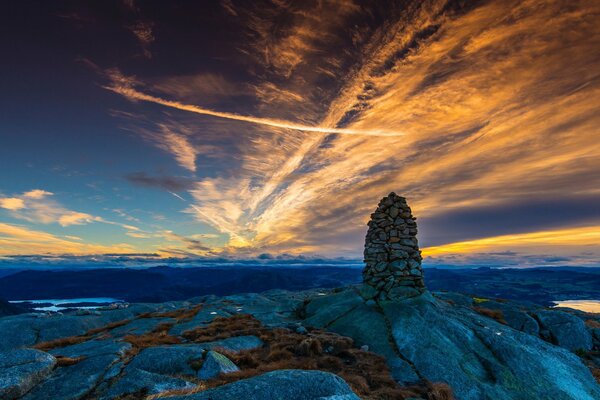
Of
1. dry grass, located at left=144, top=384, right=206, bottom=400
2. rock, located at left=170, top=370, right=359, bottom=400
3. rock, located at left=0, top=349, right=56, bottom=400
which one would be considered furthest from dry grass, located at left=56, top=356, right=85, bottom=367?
rock, located at left=170, top=370, right=359, bottom=400

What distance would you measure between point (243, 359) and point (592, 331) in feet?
139

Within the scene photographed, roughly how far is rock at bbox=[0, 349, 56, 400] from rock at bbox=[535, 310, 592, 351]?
1762 inches

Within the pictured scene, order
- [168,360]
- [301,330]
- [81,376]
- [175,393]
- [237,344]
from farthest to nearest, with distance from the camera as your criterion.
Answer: [301,330] < [237,344] < [168,360] < [81,376] < [175,393]

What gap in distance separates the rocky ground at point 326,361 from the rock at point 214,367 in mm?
60

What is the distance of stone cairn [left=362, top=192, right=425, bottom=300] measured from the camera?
27.9m

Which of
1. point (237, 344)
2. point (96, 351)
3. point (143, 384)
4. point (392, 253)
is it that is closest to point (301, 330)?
point (237, 344)

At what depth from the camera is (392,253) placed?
2886 centimetres

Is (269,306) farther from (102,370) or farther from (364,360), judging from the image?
(102,370)

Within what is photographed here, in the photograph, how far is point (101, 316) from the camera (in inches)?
1902

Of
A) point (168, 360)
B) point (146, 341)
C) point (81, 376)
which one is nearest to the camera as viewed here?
point (81, 376)

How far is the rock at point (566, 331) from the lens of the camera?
32594 mm

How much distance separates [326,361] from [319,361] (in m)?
0.43

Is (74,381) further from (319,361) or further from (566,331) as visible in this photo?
(566,331)

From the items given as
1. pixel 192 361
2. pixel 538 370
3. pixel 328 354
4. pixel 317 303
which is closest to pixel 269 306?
pixel 317 303
